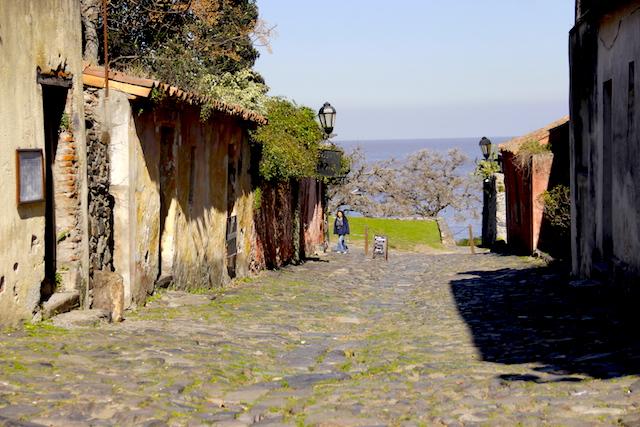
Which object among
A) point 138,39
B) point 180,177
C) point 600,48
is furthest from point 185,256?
point 138,39

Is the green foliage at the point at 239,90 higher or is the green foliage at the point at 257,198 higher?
the green foliage at the point at 239,90

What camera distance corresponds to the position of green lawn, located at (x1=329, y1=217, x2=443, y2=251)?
37.3 meters

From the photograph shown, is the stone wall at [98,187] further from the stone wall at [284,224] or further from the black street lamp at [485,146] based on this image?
the black street lamp at [485,146]

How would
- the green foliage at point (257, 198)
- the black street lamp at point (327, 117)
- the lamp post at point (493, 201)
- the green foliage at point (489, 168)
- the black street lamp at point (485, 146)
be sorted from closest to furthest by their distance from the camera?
the green foliage at point (257, 198)
the black street lamp at point (327, 117)
the lamp post at point (493, 201)
the black street lamp at point (485, 146)
the green foliage at point (489, 168)

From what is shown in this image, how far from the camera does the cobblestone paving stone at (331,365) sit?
6.67 m

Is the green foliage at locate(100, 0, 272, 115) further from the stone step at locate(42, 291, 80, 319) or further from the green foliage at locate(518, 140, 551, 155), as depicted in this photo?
the stone step at locate(42, 291, 80, 319)

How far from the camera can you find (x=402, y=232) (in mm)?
41344

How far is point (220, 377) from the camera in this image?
8289 mm

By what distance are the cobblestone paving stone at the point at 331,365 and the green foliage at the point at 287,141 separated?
5.43m

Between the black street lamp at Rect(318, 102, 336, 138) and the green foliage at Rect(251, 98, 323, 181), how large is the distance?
523 millimetres

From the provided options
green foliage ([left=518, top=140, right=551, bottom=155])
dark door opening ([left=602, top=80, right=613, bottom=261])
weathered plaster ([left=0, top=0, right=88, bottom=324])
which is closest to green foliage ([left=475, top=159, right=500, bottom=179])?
green foliage ([left=518, top=140, right=551, bottom=155])

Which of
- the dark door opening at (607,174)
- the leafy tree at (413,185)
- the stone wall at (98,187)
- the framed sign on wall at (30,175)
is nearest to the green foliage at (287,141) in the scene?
the stone wall at (98,187)

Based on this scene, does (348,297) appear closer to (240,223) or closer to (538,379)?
(240,223)

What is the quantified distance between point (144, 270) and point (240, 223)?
6.08 m
